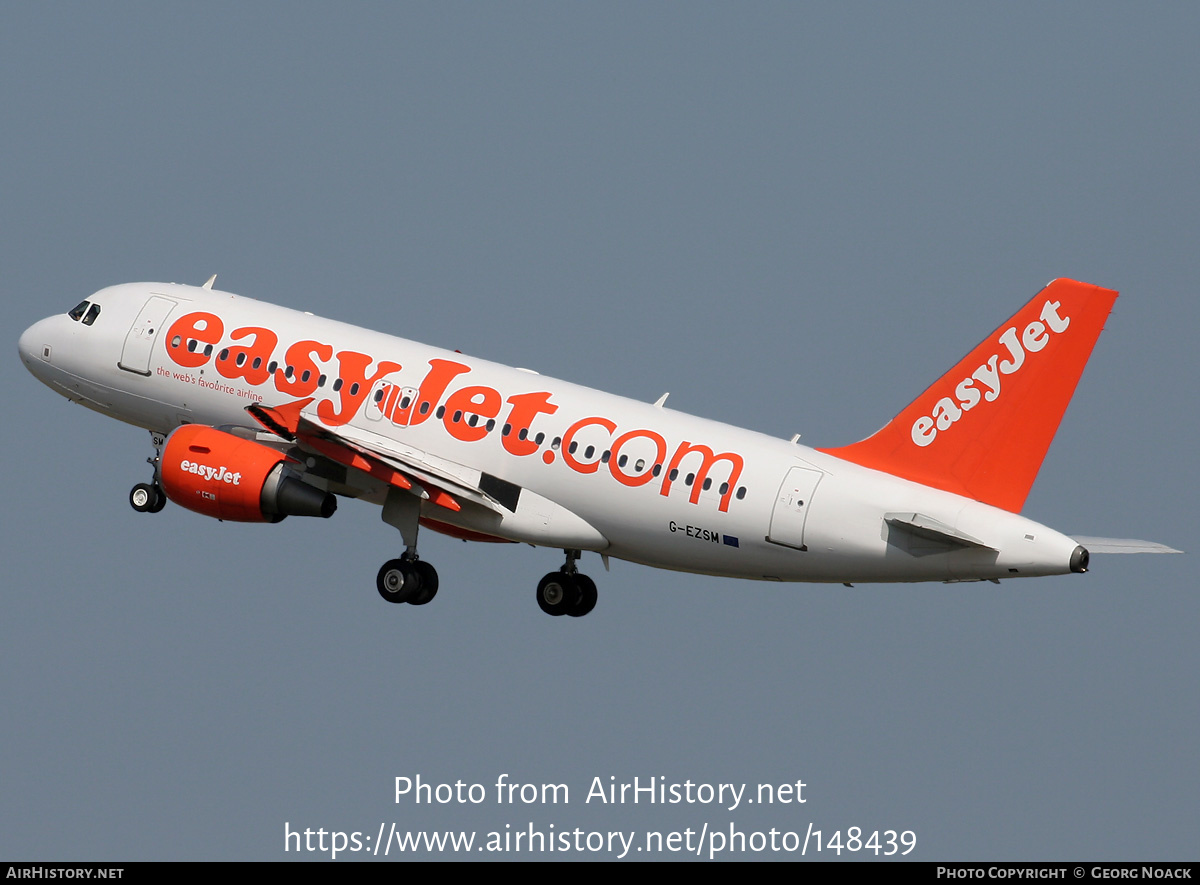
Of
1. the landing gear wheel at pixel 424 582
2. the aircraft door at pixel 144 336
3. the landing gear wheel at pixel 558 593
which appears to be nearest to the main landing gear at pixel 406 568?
the landing gear wheel at pixel 424 582

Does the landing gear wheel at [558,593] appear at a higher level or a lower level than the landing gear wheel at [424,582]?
higher

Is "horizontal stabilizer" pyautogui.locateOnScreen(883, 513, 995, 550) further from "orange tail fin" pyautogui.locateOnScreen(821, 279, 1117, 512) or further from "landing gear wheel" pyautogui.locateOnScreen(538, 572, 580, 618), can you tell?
"landing gear wheel" pyautogui.locateOnScreen(538, 572, 580, 618)

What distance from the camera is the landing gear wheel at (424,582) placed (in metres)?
45.2

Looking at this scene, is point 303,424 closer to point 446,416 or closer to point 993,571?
point 446,416

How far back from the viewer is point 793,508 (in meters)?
41.8

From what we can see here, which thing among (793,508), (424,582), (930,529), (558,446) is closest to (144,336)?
(424,582)

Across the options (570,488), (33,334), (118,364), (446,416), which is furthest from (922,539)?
(33,334)

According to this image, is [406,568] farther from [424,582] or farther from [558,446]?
[558,446]

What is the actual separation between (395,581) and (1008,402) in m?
14.0

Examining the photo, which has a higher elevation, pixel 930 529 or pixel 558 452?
pixel 558 452

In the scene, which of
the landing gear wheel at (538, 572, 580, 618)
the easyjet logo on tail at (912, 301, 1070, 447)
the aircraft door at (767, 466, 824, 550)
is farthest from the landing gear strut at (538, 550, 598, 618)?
the easyjet logo on tail at (912, 301, 1070, 447)

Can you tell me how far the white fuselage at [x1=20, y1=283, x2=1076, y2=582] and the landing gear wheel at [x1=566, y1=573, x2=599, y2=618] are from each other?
11.1ft

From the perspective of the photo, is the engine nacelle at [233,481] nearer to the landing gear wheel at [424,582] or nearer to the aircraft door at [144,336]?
the landing gear wheel at [424,582]

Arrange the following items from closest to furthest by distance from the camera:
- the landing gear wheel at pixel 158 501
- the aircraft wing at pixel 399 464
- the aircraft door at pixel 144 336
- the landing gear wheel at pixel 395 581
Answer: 1. the aircraft wing at pixel 399 464
2. the landing gear wheel at pixel 395 581
3. the aircraft door at pixel 144 336
4. the landing gear wheel at pixel 158 501
